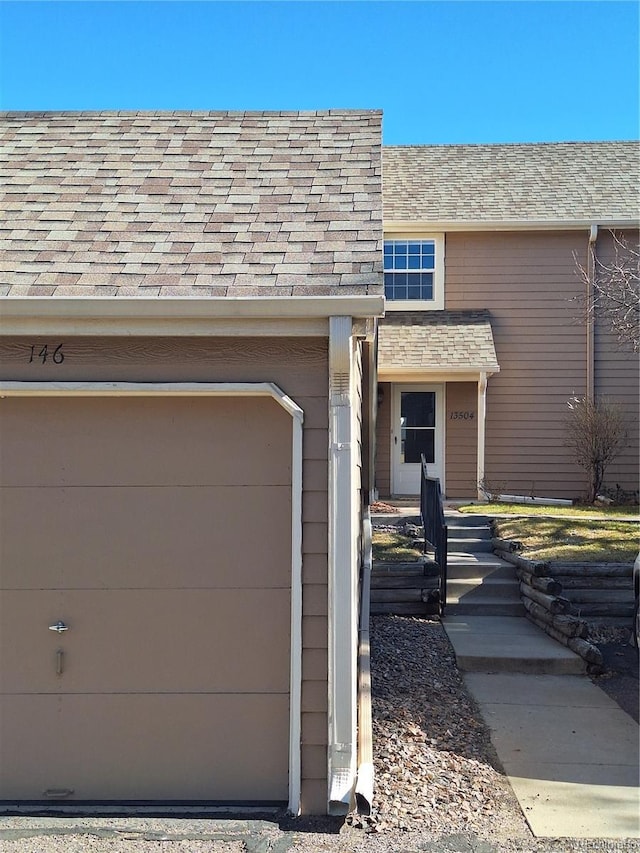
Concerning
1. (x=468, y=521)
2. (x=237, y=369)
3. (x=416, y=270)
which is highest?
(x=416, y=270)

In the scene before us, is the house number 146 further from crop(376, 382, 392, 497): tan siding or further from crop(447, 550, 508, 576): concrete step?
crop(376, 382, 392, 497): tan siding

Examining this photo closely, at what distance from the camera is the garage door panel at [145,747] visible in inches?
164

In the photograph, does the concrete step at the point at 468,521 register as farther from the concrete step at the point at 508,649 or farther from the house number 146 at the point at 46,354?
the house number 146 at the point at 46,354

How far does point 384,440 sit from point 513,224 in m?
4.58

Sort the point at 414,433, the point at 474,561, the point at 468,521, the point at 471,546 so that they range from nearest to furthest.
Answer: the point at 474,561
the point at 471,546
the point at 468,521
the point at 414,433

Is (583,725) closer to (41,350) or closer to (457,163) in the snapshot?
(41,350)

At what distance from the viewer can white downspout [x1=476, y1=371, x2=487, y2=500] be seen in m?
13.3

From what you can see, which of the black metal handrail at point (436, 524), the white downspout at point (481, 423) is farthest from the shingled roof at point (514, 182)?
the black metal handrail at point (436, 524)

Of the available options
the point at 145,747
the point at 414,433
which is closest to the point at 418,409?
the point at 414,433

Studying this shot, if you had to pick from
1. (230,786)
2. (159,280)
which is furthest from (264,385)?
(230,786)

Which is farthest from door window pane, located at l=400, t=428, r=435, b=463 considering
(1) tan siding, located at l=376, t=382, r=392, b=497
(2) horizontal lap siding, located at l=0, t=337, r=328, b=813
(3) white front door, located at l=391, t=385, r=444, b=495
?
(2) horizontal lap siding, located at l=0, t=337, r=328, b=813

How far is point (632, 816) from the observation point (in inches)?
165

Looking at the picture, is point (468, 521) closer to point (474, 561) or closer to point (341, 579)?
point (474, 561)

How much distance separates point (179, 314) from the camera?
4.18 meters
